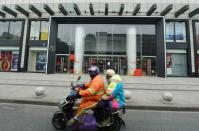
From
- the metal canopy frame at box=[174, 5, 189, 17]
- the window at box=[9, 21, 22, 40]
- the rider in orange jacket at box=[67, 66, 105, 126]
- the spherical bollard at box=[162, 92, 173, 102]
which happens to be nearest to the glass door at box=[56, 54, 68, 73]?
the window at box=[9, 21, 22, 40]

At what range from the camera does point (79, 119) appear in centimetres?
479

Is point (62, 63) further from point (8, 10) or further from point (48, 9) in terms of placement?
point (8, 10)

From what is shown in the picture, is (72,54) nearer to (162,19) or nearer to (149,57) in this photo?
(149,57)

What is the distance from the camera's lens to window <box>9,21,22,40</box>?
985 inches

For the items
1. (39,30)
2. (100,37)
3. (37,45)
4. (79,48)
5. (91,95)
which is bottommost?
(91,95)

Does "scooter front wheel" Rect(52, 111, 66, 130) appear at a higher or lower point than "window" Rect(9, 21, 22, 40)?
lower

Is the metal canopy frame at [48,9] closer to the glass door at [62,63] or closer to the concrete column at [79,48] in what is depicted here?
the concrete column at [79,48]

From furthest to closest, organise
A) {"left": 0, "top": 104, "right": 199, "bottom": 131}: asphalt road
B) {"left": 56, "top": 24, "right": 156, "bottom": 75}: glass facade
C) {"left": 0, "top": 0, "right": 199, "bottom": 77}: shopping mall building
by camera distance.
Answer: {"left": 56, "top": 24, "right": 156, "bottom": 75}: glass facade, {"left": 0, "top": 0, "right": 199, "bottom": 77}: shopping mall building, {"left": 0, "top": 104, "right": 199, "bottom": 131}: asphalt road

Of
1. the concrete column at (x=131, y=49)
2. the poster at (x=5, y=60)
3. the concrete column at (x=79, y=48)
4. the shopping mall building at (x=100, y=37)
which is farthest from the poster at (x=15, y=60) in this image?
the concrete column at (x=131, y=49)

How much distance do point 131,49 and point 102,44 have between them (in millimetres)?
3760

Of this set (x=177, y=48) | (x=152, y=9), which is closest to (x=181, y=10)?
(x=152, y=9)

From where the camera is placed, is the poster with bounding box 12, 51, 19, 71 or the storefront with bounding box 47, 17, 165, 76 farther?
the poster with bounding box 12, 51, 19, 71

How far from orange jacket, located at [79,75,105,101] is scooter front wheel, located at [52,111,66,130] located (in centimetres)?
90

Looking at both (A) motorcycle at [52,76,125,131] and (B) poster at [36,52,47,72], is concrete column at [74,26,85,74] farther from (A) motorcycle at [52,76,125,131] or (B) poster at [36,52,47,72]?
(A) motorcycle at [52,76,125,131]
